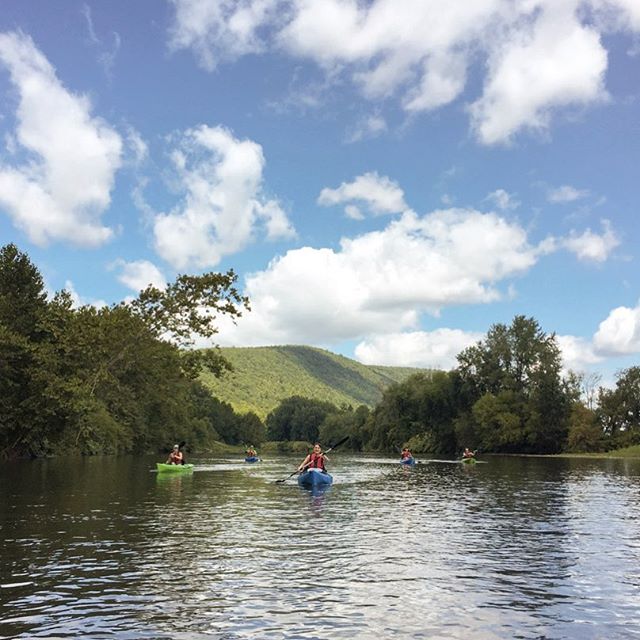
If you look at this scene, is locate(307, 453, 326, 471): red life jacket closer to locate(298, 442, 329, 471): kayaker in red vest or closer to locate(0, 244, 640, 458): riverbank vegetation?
locate(298, 442, 329, 471): kayaker in red vest

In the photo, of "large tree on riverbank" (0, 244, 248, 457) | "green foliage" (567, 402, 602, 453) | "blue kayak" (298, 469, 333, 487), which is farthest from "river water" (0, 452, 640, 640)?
"green foliage" (567, 402, 602, 453)

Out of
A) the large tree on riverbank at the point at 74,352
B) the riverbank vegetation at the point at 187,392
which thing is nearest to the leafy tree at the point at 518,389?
the riverbank vegetation at the point at 187,392

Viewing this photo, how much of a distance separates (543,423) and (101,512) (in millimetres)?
87947

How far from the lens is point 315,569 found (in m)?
13.7

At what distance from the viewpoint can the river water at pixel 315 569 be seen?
996 cm

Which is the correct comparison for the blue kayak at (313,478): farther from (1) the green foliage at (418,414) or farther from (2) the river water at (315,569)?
(1) the green foliage at (418,414)

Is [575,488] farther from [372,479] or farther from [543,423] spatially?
[543,423]

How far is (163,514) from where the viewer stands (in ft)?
74.3

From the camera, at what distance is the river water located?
996 cm

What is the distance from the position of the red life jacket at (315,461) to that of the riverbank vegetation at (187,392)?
2122 centimetres

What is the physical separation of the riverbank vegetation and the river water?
103 feet

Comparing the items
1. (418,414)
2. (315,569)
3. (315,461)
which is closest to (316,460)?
(315,461)

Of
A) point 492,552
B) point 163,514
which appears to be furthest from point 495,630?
point 163,514

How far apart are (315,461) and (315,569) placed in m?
Result: 22.8
